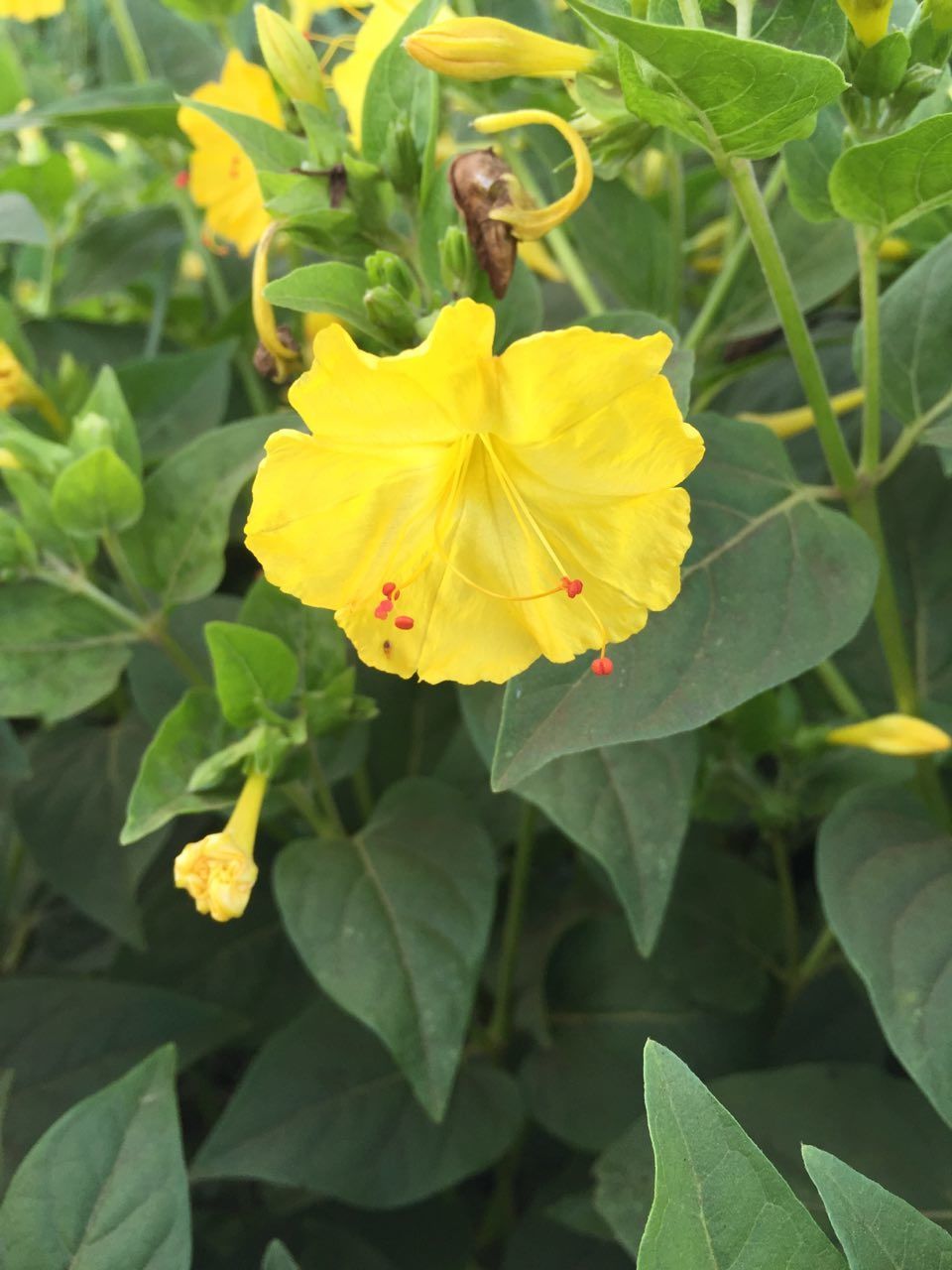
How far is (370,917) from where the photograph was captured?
2.54 feet

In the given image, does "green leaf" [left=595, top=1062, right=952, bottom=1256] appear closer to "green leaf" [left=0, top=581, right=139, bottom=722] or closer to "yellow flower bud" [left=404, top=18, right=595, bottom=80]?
"green leaf" [left=0, top=581, right=139, bottom=722]

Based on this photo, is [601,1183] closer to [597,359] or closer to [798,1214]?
[798,1214]

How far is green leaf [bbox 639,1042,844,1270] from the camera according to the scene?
0.45 m

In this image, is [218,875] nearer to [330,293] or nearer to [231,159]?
[330,293]

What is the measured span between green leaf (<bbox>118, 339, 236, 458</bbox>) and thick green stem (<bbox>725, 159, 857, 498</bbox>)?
535 mm

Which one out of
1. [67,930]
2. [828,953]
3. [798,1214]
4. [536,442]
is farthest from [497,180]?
[67,930]

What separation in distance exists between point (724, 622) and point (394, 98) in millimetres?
379

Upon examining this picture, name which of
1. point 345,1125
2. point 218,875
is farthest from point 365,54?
point 345,1125

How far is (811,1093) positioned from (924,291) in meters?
0.54

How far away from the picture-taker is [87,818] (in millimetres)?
946

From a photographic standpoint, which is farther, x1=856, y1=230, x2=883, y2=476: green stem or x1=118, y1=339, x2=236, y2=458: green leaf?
x1=118, y1=339, x2=236, y2=458: green leaf

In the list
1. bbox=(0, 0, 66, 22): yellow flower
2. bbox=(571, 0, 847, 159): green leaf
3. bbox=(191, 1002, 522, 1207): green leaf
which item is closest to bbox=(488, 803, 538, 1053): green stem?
bbox=(191, 1002, 522, 1207): green leaf

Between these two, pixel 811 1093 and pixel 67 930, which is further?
pixel 67 930

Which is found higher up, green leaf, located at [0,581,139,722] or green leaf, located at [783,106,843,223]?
green leaf, located at [783,106,843,223]
